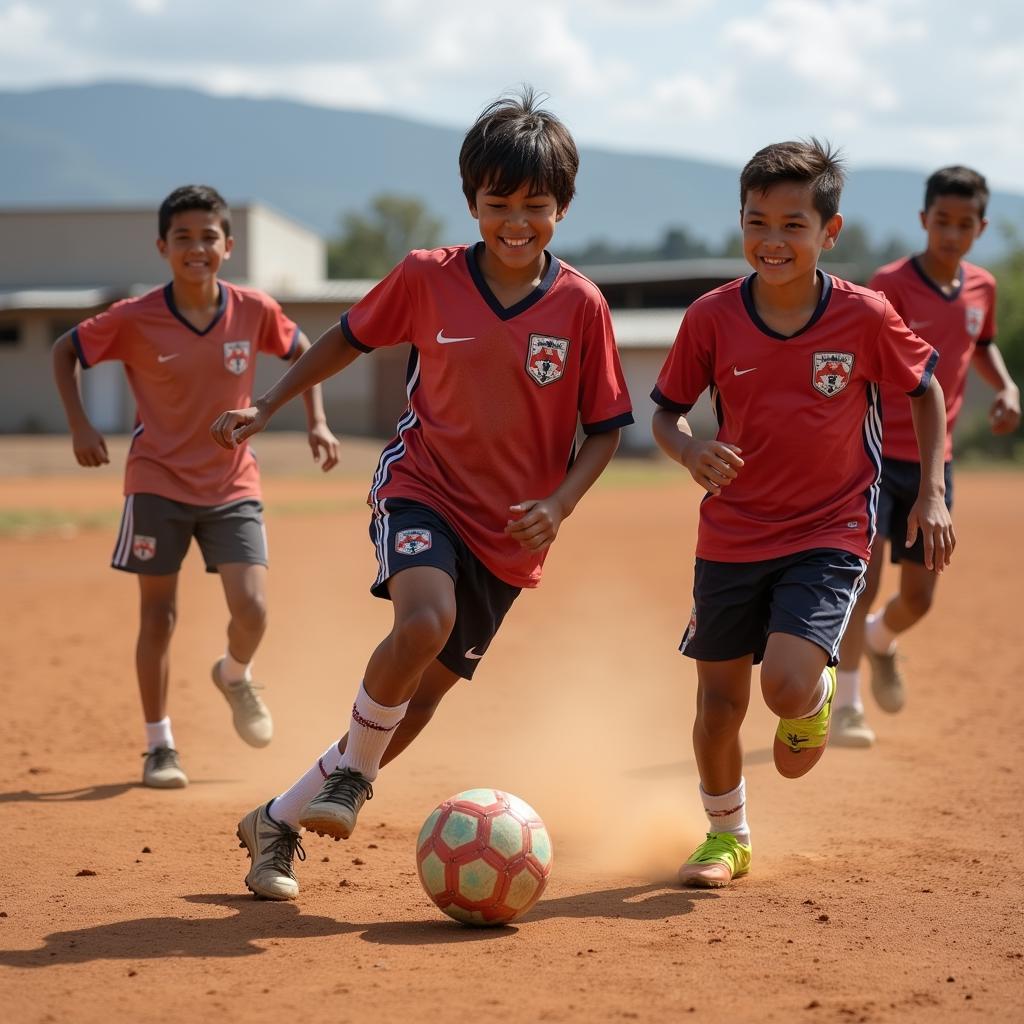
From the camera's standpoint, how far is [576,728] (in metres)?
7.57

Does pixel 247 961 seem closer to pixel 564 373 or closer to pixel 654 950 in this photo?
pixel 654 950

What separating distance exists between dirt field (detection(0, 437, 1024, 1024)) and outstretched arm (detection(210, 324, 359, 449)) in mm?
1399

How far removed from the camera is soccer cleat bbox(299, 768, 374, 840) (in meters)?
4.02

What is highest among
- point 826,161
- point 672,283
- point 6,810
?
point 672,283

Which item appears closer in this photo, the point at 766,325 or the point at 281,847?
the point at 281,847

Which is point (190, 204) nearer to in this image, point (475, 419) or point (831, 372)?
point (475, 419)

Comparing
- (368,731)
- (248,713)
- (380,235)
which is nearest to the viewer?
(368,731)

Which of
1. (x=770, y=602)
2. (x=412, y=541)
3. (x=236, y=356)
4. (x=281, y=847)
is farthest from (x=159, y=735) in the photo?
(x=770, y=602)

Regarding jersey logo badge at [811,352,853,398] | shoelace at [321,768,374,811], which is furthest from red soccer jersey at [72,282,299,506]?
jersey logo badge at [811,352,853,398]

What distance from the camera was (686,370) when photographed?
4.69 metres

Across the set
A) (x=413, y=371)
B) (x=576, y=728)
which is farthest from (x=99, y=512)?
(x=413, y=371)

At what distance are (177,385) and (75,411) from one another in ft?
1.41

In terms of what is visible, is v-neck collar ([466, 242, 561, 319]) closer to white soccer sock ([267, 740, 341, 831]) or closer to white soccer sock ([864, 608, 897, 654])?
white soccer sock ([267, 740, 341, 831])

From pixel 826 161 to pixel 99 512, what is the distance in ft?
53.4
